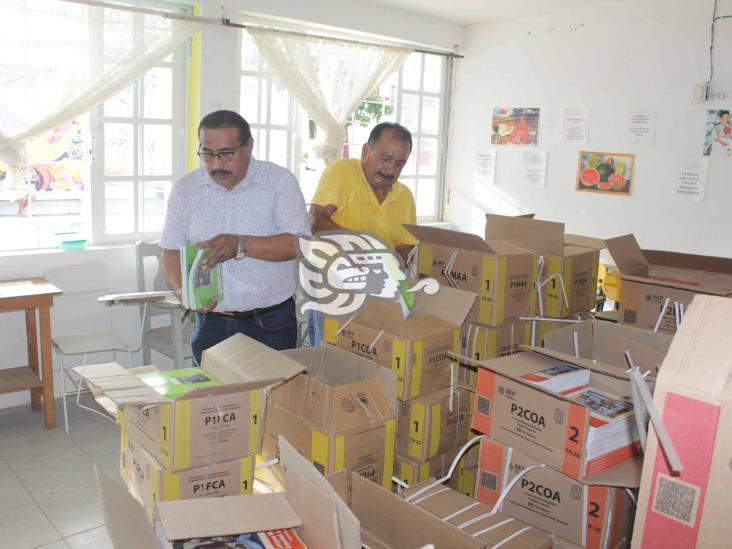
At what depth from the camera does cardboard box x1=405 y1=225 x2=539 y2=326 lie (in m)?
2.58

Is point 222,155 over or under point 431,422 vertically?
over

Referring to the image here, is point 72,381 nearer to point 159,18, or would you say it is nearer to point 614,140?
point 159,18

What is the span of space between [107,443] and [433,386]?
186 cm

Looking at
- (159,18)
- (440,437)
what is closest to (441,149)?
(159,18)

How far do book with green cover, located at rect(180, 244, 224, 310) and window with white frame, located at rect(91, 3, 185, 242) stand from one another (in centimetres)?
216

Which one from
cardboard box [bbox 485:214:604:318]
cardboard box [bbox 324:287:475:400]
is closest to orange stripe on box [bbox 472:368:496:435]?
cardboard box [bbox 324:287:475:400]

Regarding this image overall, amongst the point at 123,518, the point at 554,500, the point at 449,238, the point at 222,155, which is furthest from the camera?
the point at 449,238

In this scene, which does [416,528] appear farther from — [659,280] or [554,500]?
[659,280]

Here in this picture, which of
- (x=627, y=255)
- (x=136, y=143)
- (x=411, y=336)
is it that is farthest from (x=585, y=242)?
(x=136, y=143)

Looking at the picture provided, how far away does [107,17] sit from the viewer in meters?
3.80

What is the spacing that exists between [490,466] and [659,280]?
138 cm

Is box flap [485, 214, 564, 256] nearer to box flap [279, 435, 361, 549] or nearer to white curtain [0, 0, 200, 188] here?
box flap [279, 435, 361, 549]

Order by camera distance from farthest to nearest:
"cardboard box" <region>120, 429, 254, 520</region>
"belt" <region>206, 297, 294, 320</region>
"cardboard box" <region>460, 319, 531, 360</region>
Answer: "cardboard box" <region>460, 319, 531, 360</region> < "belt" <region>206, 297, 294, 320</region> < "cardboard box" <region>120, 429, 254, 520</region>

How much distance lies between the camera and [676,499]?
3.18 ft
